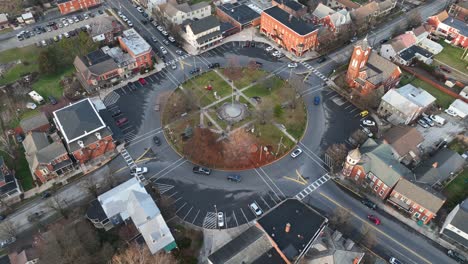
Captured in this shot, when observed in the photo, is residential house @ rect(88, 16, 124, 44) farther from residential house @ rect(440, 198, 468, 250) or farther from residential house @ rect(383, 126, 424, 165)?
residential house @ rect(440, 198, 468, 250)

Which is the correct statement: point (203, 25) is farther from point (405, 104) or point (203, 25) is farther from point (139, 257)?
point (139, 257)

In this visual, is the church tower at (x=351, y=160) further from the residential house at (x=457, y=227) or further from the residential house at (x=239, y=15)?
the residential house at (x=239, y=15)

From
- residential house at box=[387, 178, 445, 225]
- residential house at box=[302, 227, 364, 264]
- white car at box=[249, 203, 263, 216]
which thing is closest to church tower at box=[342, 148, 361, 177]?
residential house at box=[387, 178, 445, 225]

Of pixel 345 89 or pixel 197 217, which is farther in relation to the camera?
pixel 345 89

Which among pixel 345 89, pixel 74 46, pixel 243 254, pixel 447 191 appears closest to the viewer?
pixel 243 254

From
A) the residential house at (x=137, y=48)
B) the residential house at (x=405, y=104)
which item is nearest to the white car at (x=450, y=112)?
the residential house at (x=405, y=104)

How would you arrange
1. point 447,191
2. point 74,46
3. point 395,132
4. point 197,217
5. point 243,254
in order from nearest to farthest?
1. point 243,254
2. point 197,217
3. point 447,191
4. point 395,132
5. point 74,46

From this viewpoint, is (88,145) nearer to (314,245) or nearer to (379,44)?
(314,245)

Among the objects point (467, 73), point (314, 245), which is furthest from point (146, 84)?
point (467, 73)

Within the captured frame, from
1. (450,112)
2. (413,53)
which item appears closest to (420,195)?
(450,112)
